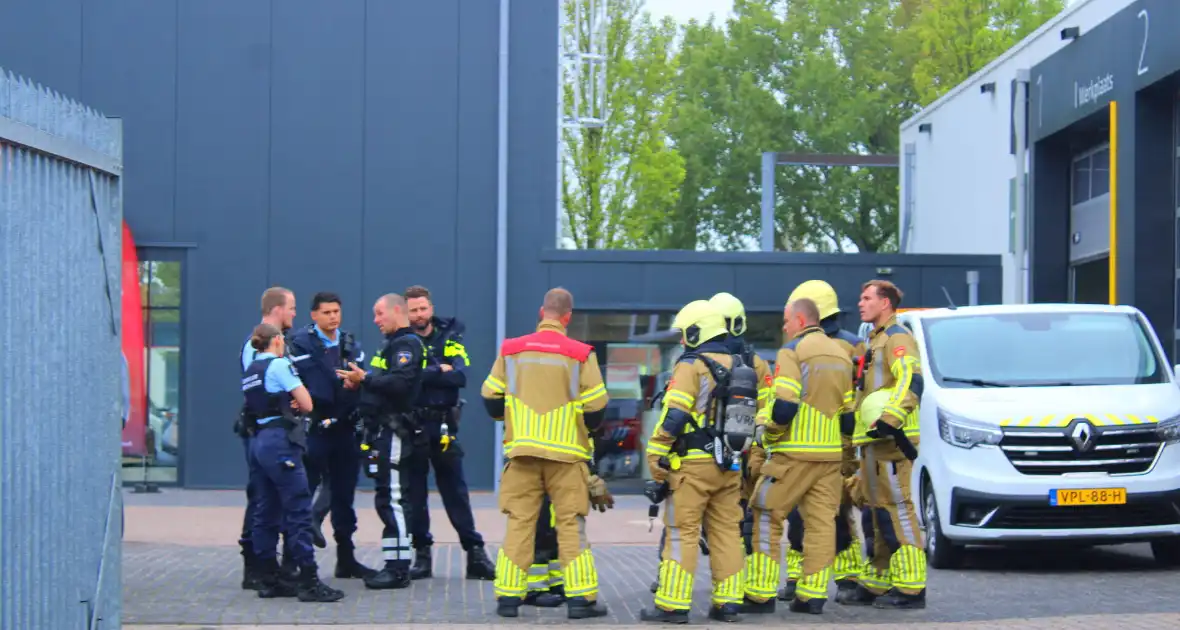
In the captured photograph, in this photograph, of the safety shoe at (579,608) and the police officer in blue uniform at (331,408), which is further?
the police officer in blue uniform at (331,408)

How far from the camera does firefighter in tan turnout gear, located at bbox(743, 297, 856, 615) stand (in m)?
9.12

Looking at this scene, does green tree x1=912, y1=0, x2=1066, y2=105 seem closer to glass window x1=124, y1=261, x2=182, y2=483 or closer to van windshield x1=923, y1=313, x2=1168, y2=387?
glass window x1=124, y1=261, x2=182, y2=483

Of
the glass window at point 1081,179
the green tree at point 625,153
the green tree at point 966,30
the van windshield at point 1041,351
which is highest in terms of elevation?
the green tree at point 966,30

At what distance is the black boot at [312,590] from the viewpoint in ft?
31.2

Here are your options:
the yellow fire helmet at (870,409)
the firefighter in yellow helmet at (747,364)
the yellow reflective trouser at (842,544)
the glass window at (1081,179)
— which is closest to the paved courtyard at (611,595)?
the yellow reflective trouser at (842,544)

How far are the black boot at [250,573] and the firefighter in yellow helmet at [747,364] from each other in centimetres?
310

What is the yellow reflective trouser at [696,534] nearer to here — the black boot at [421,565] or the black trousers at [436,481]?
the black trousers at [436,481]

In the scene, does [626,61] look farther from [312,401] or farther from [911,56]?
[312,401]

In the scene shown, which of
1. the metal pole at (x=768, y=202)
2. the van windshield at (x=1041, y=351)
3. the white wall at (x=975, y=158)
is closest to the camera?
the van windshield at (x=1041, y=351)

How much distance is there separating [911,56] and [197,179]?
28.9 meters

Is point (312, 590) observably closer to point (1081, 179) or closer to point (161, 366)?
point (161, 366)

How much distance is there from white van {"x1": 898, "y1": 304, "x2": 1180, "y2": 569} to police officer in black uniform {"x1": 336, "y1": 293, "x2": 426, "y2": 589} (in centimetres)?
380

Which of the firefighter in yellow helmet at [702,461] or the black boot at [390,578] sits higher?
the firefighter in yellow helmet at [702,461]

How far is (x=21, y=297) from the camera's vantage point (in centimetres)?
621
